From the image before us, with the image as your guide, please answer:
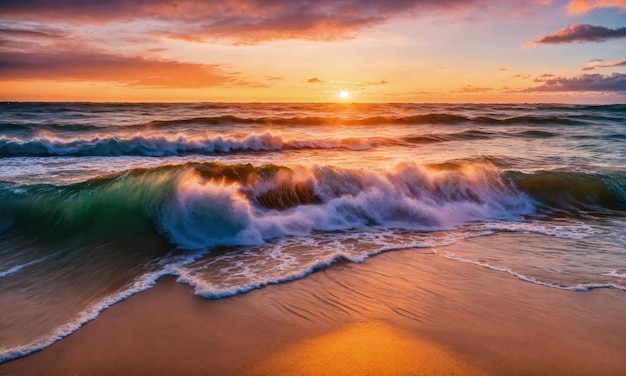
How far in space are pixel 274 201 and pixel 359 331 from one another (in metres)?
5.01

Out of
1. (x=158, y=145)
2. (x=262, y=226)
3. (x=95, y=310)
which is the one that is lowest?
(x=95, y=310)

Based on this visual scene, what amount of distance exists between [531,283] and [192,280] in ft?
13.6

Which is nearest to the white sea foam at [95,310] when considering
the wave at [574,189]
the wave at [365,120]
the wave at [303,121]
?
the wave at [574,189]

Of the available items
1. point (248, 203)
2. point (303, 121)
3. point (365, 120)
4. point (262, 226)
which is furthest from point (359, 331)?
point (365, 120)

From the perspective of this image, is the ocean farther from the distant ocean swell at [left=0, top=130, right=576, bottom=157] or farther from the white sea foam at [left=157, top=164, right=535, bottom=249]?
the distant ocean swell at [left=0, top=130, right=576, bottom=157]

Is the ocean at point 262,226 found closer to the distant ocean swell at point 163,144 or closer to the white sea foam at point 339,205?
the white sea foam at point 339,205

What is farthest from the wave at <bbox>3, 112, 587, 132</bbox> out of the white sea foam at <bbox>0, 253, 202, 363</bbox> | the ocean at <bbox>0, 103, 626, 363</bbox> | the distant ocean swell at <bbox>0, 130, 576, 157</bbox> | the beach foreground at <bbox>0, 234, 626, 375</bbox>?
the beach foreground at <bbox>0, 234, 626, 375</bbox>

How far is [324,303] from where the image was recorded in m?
4.73

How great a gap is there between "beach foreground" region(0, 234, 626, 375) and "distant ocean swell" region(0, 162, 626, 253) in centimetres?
202

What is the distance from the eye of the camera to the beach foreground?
11.6 ft

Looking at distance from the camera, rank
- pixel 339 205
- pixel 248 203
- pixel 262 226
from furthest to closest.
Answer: pixel 339 205 → pixel 248 203 → pixel 262 226

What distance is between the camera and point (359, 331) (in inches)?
161

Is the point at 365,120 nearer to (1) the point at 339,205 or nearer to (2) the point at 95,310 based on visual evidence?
(1) the point at 339,205

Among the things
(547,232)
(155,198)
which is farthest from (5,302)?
(547,232)
